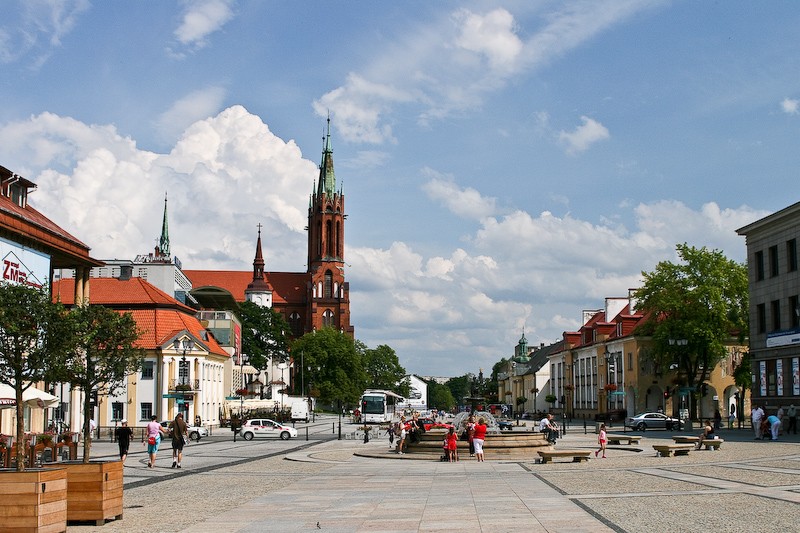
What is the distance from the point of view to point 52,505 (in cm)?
1389

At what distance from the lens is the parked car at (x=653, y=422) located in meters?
61.5

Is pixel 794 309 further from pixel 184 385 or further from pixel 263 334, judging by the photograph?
Result: pixel 263 334

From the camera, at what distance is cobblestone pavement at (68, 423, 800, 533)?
1507cm

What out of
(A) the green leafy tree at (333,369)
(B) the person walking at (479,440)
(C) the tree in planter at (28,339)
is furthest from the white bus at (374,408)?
(C) the tree in planter at (28,339)

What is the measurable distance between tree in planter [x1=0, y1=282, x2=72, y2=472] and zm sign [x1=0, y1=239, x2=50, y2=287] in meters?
21.1

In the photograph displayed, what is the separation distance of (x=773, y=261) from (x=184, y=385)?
1506 inches

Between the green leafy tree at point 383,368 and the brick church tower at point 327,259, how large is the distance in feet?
19.7

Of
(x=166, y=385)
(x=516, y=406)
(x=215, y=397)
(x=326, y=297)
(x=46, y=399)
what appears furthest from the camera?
(x=326, y=297)

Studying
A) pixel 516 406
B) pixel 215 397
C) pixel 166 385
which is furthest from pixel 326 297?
pixel 166 385

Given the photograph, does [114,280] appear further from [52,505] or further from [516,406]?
[516,406]

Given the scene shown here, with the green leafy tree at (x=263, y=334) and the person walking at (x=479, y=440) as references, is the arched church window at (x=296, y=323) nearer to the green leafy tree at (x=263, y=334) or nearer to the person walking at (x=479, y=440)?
the green leafy tree at (x=263, y=334)

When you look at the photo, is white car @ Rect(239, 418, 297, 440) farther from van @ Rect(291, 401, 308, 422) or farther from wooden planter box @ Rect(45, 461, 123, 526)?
wooden planter box @ Rect(45, 461, 123, 526)

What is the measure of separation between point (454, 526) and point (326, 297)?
151365mm

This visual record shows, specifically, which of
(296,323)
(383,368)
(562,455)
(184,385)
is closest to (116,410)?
(184,385)
